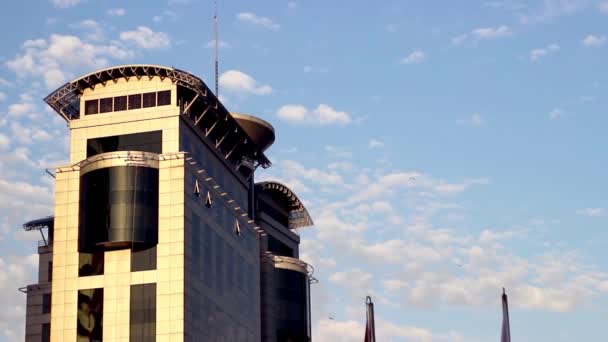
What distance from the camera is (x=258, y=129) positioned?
186 meters

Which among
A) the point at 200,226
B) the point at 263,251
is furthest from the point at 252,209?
the point at 200,226

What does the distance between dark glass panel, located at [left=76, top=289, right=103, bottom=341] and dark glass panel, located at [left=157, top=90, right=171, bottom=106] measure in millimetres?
26003

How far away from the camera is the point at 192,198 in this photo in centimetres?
13875

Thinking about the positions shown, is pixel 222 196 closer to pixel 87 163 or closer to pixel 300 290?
pixel 87 163

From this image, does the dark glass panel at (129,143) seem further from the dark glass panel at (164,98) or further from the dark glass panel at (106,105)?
the dark glass panel at (164,98)

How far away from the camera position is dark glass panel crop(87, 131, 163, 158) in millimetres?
141500

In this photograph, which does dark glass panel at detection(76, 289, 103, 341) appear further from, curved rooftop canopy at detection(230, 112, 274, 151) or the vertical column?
curved rooftop canopy at detection(230, 112, 274, 151)

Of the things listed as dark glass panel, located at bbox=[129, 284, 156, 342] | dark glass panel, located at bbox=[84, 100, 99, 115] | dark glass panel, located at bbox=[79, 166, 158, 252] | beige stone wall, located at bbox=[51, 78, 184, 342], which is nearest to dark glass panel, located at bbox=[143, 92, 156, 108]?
beige stone wall, located at bbox=[51, 78, 184, 342]

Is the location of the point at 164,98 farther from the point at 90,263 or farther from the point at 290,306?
the point at 290,306

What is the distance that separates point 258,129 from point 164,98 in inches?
1712

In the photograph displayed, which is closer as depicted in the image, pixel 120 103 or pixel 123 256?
pixel 123 256

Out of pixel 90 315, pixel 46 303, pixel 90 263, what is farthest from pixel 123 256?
pixel 46 303

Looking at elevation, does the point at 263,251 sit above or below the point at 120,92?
below

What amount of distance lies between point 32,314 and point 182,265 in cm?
5219
